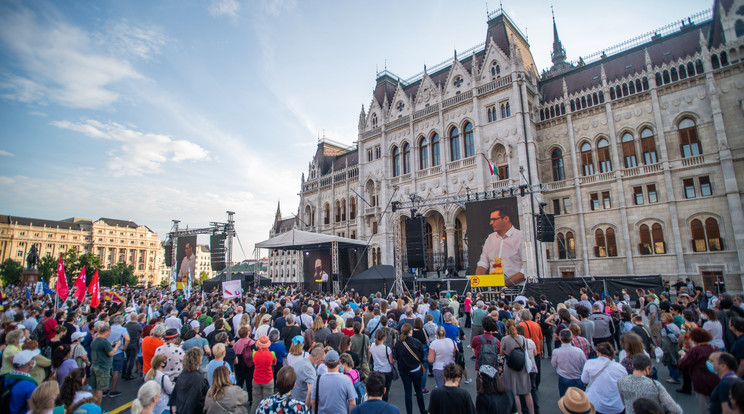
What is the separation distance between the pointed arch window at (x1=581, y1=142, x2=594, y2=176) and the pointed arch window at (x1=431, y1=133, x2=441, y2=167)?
1102 cm

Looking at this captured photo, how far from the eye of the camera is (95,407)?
12.1ft

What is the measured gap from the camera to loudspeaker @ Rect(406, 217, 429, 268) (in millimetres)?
19578

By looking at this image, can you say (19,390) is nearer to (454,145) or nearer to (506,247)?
(506,247)

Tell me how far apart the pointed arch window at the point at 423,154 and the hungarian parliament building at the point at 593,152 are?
Answer: 135 millimetres

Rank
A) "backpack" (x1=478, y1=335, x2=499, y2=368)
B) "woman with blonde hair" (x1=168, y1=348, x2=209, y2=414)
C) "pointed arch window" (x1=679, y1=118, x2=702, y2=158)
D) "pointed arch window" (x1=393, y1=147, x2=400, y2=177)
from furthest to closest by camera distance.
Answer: "pointed arch window" (x1=393, y1=147, x2=400, y2=177)
"pointed arch window" (x1=679, y1=118, x2=702, y2=158)
"backpack" (x1=478, y1=335, x2=499, y2=368)
"woman with blonde hair" (x1=168, y1=348, x2=209, y2=414)

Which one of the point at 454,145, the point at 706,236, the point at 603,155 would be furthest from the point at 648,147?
the point at 454,145

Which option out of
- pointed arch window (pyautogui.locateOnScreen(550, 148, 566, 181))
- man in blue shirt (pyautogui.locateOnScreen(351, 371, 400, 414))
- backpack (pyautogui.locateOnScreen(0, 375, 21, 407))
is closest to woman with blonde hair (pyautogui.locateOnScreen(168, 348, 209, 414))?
backpack (pyautogui.locateOnScreen(0, 375, 21, 407))

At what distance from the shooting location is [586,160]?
86.0 feet

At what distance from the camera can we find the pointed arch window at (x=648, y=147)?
23516 millimetres

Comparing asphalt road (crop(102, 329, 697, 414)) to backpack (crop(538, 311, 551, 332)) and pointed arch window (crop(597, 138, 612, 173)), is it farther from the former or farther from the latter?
pointed arch window (crop(597, 138, 612, 173))

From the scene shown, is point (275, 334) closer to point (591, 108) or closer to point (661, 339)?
point (661, 339)

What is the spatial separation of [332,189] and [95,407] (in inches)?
1517

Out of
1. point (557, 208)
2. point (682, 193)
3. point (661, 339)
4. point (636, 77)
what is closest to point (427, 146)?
point (557, 208)

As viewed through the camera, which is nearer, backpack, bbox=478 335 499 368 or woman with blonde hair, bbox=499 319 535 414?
woman with blonde hair, bbox=499 319 535 414
